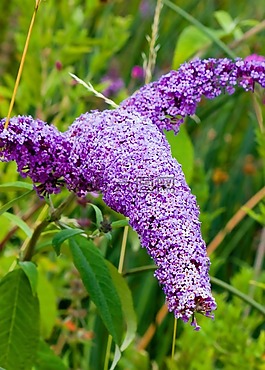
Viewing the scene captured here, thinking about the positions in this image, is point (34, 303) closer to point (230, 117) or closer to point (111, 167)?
point (111, 167)

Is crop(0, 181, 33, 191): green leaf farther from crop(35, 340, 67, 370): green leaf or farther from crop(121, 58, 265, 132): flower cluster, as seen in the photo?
crop(35, 340, 67, 370): green leaf

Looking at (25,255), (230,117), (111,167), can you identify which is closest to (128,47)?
(230,117)

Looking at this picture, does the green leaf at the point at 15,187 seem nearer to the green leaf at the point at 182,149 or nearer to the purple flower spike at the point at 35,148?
the purple flower spike at the point at 35,148

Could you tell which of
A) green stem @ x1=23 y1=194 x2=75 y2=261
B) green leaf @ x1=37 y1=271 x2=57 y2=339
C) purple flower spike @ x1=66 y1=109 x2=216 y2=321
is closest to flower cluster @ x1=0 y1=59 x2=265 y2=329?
purple flower spike @ x1=66 y1=109 x2=216 y2=321

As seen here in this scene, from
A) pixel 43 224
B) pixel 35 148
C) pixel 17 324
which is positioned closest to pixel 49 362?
pixel 17 324

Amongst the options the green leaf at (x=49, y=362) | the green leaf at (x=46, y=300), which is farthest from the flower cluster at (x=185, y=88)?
the green leaf at (x=46, y=300)
